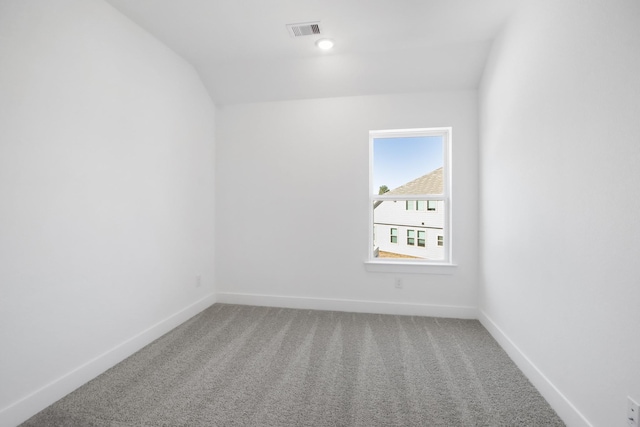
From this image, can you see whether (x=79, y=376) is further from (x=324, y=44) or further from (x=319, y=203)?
(x=324, y=44)

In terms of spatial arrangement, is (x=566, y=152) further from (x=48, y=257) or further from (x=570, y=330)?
(x=48, y=257)

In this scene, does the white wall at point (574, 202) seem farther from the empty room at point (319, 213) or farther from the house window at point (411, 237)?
the house window at point (411, 237)

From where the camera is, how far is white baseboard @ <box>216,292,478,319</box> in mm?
3025

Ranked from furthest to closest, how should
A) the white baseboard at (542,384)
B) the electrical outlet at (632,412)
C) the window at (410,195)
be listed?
1. the window at (410,195)
2. the white baseboard at (542,384)
3. the electrical outlet at (632,412)

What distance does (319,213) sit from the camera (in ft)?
10.8

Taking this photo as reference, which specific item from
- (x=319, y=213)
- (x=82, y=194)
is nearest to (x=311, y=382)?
(x=319, y=213)

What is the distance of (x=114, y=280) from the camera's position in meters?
2.15

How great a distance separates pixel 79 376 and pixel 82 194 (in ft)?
3.77

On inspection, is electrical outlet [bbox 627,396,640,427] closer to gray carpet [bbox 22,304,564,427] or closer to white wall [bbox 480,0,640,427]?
white wall [bbox 480,0,640,427]

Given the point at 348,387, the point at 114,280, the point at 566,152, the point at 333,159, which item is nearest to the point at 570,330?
the point at 566,152

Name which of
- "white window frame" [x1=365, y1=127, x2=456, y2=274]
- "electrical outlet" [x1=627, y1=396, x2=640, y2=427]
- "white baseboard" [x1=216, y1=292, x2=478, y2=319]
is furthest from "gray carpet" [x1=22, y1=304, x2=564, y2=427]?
"white window frame" [x1=365, y1=127, x2=456, y2=274]

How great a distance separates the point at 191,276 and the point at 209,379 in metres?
1.35

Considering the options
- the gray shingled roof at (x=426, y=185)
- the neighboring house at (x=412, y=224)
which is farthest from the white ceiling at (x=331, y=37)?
the neighboring house at (x=412, y=224)

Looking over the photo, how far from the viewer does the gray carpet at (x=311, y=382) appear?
5.20 feet
